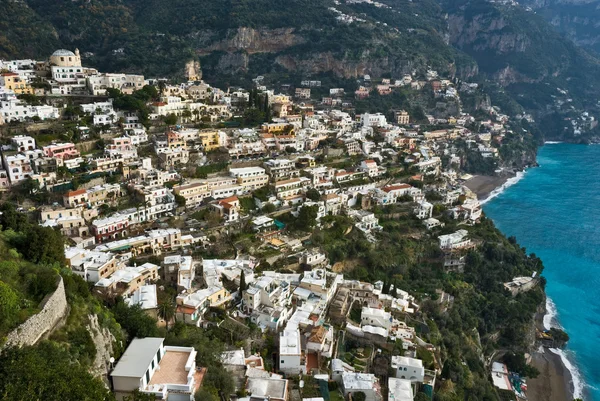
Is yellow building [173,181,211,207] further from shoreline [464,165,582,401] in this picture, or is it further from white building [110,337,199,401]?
shoreline [464,165,582,401]

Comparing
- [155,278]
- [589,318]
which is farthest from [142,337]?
[589,318]

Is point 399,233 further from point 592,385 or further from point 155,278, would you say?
point 155,278

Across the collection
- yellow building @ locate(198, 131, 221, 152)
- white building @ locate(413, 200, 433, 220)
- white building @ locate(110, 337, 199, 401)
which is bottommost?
white building @ locate(413, 200, 433, 220)

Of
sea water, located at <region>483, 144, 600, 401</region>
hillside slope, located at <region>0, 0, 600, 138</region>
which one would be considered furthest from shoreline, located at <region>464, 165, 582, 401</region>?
hillside slope, located at <region>0, 0, 600, 138</region>

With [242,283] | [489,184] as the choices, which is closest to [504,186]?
[489,184]

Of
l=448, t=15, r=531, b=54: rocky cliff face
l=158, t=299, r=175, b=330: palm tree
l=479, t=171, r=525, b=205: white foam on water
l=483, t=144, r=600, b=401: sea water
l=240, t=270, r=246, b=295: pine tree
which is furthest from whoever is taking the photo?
l=448, t=15, r=531, b=54: rocky cliff face

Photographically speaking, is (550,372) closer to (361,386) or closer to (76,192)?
(361,386)
